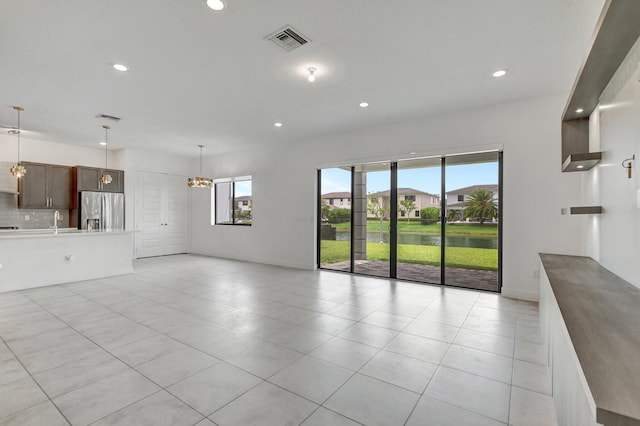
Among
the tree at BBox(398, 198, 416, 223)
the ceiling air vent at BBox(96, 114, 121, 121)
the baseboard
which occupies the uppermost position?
the ceiling air vent at BBox(96, 114, 121, 121)

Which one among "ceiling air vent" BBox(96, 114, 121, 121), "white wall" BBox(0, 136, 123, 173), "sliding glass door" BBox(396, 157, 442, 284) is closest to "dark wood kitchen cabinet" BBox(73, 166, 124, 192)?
"white wall" BBox(0, 136, 123, 173)

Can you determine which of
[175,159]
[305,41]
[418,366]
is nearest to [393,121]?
[305,41]

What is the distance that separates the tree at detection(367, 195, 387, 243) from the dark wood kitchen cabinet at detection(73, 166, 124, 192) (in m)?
6.75

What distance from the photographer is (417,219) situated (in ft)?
18.4

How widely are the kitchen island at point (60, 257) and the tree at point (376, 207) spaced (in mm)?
5219

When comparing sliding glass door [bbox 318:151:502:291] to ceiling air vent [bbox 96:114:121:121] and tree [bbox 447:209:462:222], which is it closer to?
tree [bbox 447:209:462:222]

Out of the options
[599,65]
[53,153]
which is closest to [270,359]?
[599,65]

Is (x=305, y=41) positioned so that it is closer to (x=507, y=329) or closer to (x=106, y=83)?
(x=106, y=83)

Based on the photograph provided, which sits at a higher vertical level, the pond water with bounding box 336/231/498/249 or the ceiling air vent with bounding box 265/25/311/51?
the ceiling air vent with bounding box 265/25/311/51

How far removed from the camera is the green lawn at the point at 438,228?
4987 mm

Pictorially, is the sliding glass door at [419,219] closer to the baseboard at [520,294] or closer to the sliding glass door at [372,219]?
the sliding glass door at [372,219]

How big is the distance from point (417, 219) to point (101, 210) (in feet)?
25.5

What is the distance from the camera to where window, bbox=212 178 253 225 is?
27.7ft

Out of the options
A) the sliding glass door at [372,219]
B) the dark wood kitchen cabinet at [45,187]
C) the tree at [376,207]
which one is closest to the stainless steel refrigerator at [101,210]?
the dark wood kitchen cabinet at [45,187]
